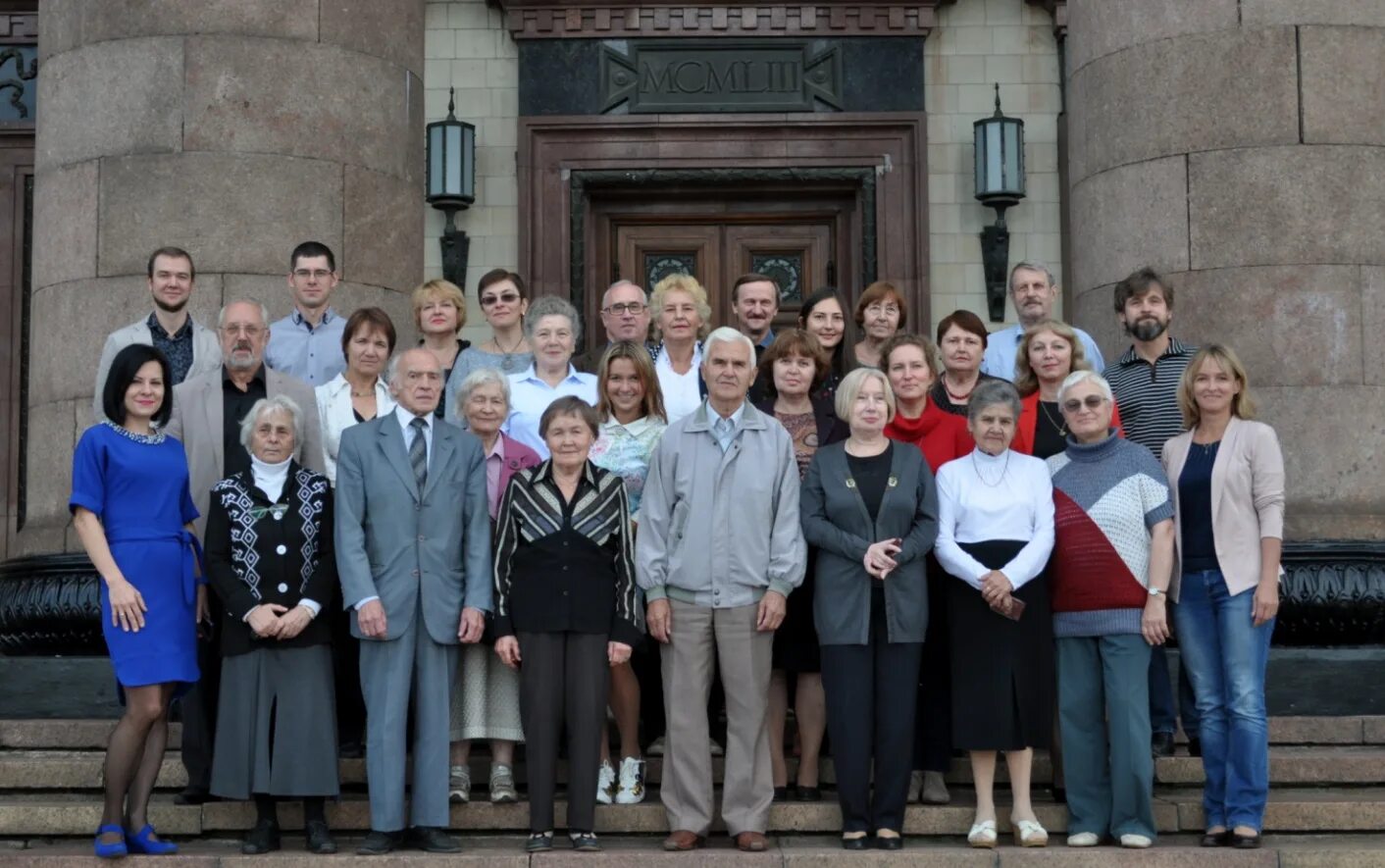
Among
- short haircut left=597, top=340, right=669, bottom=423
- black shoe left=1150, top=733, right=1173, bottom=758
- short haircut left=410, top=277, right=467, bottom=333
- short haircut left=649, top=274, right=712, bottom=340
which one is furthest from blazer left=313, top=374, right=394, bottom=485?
black shoe left=1150, top=733, right=1173, bottom=758

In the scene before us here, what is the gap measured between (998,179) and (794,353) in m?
4.64

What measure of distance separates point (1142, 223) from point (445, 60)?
5.08 metres

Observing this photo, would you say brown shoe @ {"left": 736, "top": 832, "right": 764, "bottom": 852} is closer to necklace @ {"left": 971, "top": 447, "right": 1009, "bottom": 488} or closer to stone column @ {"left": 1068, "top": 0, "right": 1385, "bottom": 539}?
necklace @ {"left": 971, "top": 447, "right": 1009, "bottom": 488}

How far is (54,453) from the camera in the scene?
10.5m

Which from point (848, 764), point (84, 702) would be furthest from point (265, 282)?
point (848, 764)

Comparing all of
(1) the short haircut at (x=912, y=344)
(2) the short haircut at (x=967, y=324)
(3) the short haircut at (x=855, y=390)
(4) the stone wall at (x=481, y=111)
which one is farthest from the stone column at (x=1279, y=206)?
(4) the stone wall at (x=481, y=111)

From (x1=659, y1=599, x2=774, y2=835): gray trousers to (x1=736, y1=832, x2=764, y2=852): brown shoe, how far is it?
0.03 m

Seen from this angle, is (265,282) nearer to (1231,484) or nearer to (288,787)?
(288,787)

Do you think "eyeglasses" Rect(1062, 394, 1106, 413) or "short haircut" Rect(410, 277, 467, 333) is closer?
"eyeglasses" Rect(1062, 394, 1106, 413)

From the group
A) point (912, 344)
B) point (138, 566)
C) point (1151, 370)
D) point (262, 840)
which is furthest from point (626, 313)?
point (262, 840)

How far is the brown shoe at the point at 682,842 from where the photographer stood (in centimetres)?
795

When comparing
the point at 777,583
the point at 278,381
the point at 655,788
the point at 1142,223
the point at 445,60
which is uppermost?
the point at 445,60

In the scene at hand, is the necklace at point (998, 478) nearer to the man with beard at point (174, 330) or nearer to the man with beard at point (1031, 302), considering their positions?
the man with beard at point (1031, 302)

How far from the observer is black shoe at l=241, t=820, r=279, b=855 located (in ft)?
26.0
